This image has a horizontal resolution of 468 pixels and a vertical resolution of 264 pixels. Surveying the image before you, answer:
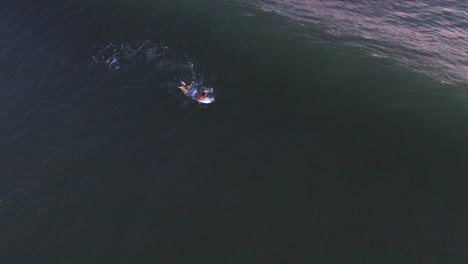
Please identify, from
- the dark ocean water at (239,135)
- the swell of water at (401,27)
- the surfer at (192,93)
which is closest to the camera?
the dark ocean water at (239,135)

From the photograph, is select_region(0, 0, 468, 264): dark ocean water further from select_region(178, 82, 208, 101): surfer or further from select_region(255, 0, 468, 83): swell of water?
select_region(178, 82, 208, 101): surfer

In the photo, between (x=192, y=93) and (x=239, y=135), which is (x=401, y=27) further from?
(x=192, y=93)

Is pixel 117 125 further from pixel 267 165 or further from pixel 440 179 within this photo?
pixel 440 179

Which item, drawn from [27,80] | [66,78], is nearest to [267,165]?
[66,78]

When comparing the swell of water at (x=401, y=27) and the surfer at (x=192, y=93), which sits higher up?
the swell of water at (x=401, y=27)

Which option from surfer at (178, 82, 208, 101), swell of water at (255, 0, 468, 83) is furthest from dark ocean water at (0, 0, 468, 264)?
surfer at (178, 82, 208, 101)

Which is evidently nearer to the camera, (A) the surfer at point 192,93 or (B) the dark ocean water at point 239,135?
(B) the dark ocean water at point 239,135

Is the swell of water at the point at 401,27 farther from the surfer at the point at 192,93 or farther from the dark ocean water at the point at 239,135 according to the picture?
the surfer at the point at 192,93

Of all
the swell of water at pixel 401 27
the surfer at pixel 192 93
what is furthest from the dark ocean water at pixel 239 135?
the surfer at pixel 192 93

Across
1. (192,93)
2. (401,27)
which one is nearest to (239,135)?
(192,93)
